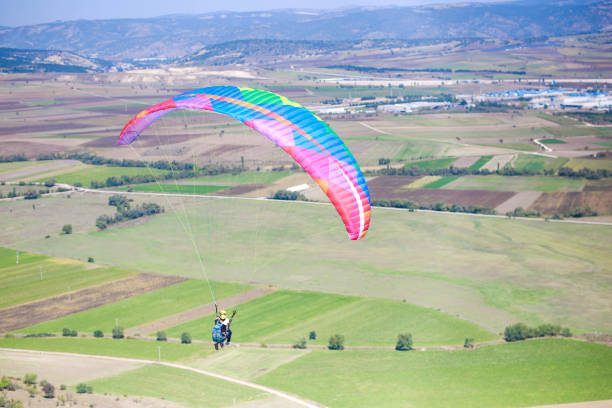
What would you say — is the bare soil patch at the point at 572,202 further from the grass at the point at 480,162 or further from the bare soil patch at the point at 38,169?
the bare soil patch at the point at 38,169

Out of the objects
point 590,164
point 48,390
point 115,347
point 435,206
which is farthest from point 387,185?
Result: point 48,390

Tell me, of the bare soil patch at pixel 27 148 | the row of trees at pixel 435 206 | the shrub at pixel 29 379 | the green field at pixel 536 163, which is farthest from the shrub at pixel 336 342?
the bare soil patch at pixel 27 148

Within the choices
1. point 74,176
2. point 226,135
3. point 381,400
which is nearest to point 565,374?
point 381,400

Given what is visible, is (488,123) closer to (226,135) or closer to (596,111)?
(596,111)

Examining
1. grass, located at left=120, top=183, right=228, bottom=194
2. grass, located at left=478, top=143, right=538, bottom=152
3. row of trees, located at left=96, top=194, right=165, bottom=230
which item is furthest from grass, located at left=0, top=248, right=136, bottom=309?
grass, located at left=478, top=143, right=538, bottom=152

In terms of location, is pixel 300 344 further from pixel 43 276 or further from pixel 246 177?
pixel 246 177

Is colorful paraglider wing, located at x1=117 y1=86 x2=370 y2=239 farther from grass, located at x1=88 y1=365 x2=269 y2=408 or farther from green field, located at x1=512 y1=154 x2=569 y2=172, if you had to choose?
green field, located at x1=512 y1=154 x2=569 y2=172
